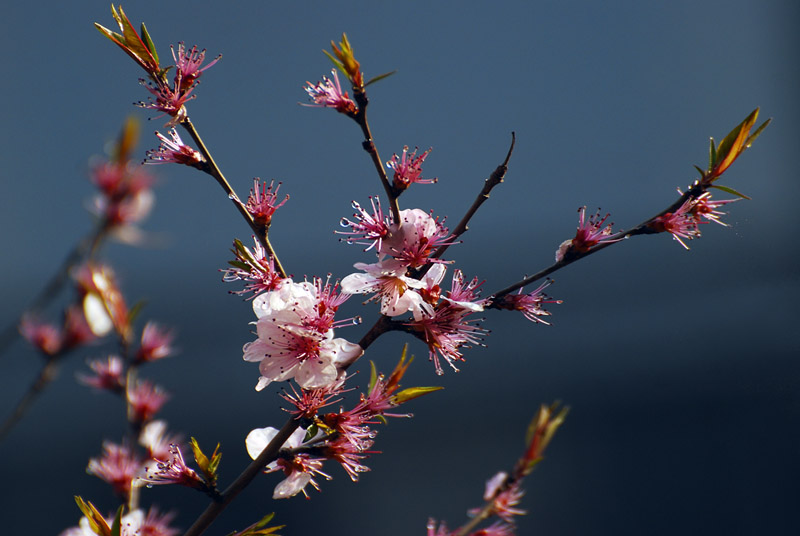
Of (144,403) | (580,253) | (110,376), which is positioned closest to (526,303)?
(580,253)

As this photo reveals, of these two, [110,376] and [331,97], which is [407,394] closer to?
[331,97]

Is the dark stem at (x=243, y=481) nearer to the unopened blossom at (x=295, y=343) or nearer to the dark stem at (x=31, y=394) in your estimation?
the unopened blossom at (x=295, y=343)

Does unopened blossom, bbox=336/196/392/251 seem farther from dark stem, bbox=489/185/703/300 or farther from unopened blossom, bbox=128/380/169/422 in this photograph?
unopened blossom, bbox=128/380/169/422

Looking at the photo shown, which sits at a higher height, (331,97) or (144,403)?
(331,97)

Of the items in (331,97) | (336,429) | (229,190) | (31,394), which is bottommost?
(31,394)

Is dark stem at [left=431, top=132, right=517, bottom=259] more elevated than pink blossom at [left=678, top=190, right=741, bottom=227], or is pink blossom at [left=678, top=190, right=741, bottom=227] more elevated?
pink blossom at [left=678, top=190, right=741, bottom=227]

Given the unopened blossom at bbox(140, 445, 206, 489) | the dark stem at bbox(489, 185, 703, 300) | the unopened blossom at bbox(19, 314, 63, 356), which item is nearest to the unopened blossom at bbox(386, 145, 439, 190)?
the dark stem at bbox(489, 185, 703, 300)
